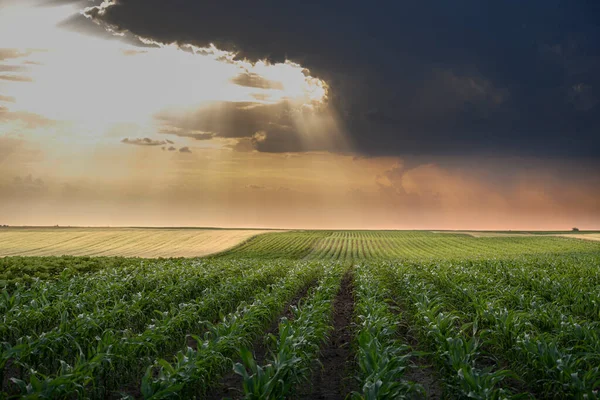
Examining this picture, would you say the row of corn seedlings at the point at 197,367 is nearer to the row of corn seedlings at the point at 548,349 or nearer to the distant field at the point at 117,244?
the row of corn seedlings at the point at 548,349

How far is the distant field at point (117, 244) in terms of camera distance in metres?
59.6

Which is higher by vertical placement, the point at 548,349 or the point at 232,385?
the point at 548,349

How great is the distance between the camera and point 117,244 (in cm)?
6894

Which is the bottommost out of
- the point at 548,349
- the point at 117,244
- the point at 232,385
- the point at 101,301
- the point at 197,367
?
the point at 117,244

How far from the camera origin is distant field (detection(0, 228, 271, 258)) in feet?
196

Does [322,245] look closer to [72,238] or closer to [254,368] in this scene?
[72,238]

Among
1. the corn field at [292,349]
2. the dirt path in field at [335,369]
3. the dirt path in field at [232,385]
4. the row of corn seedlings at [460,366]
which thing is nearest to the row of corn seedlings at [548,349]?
the corn field at [292,349]

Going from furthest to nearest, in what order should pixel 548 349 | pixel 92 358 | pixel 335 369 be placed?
1. pixel 335 369
2. pixel 548 349
3. pixel 92 358

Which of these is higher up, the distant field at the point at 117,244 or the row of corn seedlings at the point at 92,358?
the row of corn seedlings at the point at 92,358

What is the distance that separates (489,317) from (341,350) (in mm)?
3968

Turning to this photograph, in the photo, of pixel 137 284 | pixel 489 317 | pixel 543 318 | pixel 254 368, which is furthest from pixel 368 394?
pixel 137 284

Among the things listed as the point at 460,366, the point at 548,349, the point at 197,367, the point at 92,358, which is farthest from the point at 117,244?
the point at 548,349

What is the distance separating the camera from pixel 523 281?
72.4 feet

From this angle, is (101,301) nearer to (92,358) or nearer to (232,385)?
(232,385)
